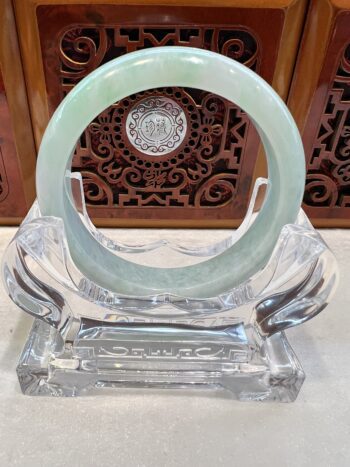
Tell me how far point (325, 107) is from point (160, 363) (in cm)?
46

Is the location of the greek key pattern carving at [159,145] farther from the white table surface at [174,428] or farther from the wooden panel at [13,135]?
the white table surface at [174,428]

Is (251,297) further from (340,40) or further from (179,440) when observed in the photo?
(340,40)

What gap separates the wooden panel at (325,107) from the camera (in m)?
0.62

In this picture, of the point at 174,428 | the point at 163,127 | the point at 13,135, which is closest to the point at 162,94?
the point at 163,127

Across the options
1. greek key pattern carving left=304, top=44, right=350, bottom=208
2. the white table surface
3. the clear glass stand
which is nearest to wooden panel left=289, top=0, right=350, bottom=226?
greek key pattern carving left=304, top=44, right=350, bottom=208

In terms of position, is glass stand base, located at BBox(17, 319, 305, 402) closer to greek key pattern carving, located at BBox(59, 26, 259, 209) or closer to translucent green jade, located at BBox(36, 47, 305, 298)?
translucent green jade, located at BBox(36, 47, 305, 298)

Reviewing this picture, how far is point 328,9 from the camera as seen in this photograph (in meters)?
0.61

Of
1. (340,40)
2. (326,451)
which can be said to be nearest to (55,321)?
(326,451)

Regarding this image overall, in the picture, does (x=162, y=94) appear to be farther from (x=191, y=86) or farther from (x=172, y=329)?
(x=172, y=329)

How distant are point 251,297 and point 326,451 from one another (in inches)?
6.4

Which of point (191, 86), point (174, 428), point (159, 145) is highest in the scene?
point (191, 86)

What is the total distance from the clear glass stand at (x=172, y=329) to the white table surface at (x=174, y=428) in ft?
0.06

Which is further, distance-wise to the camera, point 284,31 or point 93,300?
point 284,31

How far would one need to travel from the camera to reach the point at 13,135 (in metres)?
0.70
